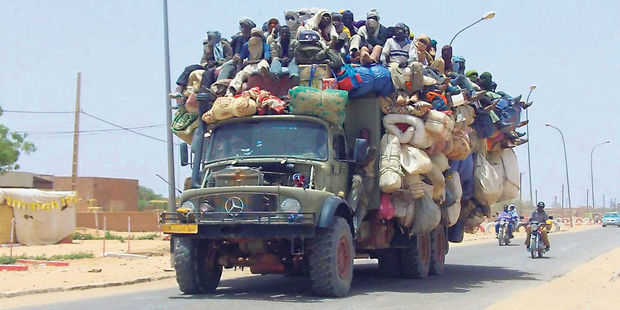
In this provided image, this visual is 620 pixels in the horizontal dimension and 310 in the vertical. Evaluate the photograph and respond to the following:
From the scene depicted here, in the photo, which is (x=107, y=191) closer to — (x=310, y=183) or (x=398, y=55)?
(x=398, y=55)

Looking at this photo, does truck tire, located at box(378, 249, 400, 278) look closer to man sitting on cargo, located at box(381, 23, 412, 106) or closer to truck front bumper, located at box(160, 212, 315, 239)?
man sitting on cargo, located at box(381, 23, 412, 106)

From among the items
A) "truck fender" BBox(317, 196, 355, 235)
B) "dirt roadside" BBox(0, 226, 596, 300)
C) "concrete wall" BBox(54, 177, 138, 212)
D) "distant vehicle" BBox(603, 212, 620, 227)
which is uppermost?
"concrete wall" BBox(54, 177, 138, 212)

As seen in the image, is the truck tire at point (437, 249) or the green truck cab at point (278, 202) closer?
the green truck cab at point (278, 202)

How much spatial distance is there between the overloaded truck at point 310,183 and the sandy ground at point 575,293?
7.14 feet

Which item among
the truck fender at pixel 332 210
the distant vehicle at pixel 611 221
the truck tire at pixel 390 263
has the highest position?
the truck fender at pixel 332 210

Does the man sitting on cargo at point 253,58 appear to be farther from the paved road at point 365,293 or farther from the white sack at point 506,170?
the white sack at point 506,170

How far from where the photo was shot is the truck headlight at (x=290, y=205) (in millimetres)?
10367

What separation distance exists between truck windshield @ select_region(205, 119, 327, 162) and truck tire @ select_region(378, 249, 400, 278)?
3787mm

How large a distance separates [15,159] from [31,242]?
65.4 ft

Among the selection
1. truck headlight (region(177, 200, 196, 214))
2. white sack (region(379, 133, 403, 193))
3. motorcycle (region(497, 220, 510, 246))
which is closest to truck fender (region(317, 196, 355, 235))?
white sack (region(379, 133, 403, 193))

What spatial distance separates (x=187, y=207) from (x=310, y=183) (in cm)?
176

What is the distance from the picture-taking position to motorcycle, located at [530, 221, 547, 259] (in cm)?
2169

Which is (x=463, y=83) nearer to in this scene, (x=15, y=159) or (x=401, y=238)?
(x=401, y=238)

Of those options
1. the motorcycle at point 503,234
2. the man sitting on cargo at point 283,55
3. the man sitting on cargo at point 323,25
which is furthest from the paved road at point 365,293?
the motorcycle at point 503,234
